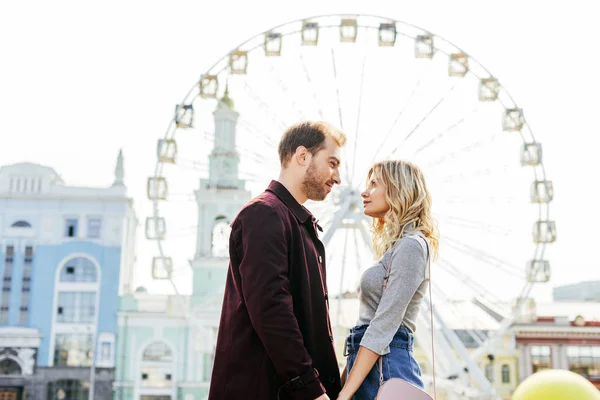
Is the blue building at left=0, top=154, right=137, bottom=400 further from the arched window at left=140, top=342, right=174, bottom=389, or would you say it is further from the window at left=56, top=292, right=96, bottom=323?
the arched window at left=140, top=342, right=174, bottom=389

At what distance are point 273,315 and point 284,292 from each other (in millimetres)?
101

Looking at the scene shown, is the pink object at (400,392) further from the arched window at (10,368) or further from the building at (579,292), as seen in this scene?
the building at (579,292)

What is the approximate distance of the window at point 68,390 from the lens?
107 feet

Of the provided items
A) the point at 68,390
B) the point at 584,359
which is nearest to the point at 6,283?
the point at 68,390

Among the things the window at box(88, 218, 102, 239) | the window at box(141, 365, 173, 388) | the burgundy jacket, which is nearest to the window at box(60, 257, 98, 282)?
the window at box(88, 218, 102, 239)

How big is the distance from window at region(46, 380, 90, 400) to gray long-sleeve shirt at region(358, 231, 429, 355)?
31785 mm

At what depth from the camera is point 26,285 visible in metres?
34.5

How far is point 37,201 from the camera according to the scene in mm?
35812

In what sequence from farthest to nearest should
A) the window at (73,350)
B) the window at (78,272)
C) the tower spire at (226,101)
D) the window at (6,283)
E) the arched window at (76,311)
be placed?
the tower spire at (226,101), the window at (78,272), the window at (6,283), the arched window at (76,311), the window at (73,350)

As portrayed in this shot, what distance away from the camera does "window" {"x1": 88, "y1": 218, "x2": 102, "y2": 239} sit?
35566mm

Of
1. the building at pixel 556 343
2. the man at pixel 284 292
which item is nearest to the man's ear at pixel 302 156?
the man at pixel 284 292

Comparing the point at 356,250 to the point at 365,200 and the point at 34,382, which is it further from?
the point at 34,382

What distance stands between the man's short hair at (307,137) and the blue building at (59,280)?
31293 mm

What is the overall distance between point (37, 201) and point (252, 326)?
115 feet
